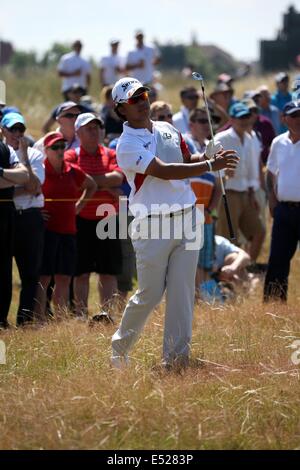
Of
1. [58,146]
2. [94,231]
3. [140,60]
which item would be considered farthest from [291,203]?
[140,60]

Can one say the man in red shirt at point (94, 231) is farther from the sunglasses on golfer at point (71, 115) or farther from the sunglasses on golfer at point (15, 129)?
the sunglasses on golfer at point (15, 129)

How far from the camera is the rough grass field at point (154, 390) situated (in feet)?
23.7

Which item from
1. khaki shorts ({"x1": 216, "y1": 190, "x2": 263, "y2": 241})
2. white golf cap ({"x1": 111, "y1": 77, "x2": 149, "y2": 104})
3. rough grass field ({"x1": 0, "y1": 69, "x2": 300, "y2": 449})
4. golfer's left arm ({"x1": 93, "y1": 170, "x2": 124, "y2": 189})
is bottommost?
rough grass field ({"x1": 0, "y1": 69, "x2": 300, "y2": 449})

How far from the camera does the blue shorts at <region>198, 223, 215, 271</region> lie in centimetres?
1361

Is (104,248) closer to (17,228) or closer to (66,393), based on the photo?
(17,228)

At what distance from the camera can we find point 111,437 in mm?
7180

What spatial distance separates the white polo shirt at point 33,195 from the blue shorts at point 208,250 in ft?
8.11

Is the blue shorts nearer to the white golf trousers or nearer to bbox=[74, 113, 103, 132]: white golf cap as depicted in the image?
bbox=[74, 113, 103, 132]: white golf cap

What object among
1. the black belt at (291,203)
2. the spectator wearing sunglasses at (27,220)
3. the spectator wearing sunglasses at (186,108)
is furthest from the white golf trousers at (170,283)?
the spectator wearing sunglasses at (186,108)

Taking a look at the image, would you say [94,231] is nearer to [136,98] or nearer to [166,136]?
[166,136]

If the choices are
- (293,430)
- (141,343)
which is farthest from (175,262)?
(293,430)

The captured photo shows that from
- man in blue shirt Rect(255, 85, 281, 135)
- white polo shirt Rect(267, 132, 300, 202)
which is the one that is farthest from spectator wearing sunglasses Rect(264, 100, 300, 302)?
man in blue shirt Rect(255, 85, 281, 135)

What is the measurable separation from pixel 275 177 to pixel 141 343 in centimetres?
308
